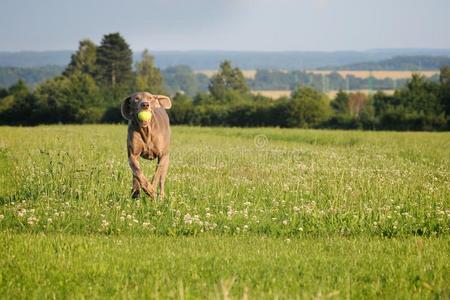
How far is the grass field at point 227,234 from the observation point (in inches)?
301

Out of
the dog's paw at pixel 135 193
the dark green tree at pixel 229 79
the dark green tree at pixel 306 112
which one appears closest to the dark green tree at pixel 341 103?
the dark green tree at pixel 229 79

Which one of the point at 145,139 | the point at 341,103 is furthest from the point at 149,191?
the point at 341,103

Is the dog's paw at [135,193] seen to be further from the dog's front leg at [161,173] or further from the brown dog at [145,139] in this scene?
the dog's front leg at [161,173]

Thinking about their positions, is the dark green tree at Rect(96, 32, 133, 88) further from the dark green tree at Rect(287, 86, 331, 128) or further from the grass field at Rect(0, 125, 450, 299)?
the grass field at Rect(0, 125, 450, 299)

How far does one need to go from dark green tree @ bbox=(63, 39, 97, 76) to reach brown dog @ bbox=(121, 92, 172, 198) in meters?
132

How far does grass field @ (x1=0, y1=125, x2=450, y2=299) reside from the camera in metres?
7.64

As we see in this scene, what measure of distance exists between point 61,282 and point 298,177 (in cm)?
1089

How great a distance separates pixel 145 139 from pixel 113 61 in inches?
5187

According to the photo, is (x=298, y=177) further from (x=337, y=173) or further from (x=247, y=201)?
(x=247, y=201)

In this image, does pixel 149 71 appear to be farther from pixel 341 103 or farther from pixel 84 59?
pixel 341 103

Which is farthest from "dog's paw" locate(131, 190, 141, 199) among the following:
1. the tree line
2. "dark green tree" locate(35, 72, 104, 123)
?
"dark green tree" locate(35, 72, 104, 123)

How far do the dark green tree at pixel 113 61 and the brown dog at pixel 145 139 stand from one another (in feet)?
423

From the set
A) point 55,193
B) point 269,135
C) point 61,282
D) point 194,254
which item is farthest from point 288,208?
point 269,135

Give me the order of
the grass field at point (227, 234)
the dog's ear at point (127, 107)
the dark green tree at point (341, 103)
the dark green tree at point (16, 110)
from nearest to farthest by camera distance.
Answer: the grass field at point (227, 234) < the dog's ear at point (127, 107) < the dark green tree at point (16, 110) < the dark green tree at point (341, 103)
